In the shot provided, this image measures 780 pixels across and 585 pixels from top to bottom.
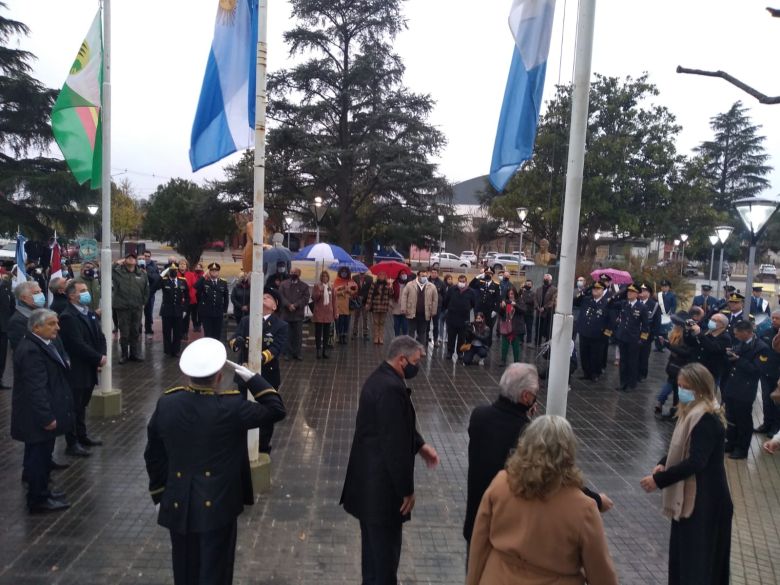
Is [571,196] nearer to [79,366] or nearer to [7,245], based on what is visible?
[79,366]

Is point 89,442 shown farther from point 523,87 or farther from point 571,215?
point 523,87

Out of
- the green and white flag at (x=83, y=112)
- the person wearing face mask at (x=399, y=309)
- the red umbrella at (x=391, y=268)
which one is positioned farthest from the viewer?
the red umbrella at (x=391, y=268)

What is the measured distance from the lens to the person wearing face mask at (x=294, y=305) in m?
12.9

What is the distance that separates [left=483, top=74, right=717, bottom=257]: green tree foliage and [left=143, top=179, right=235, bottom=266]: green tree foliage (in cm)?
1591

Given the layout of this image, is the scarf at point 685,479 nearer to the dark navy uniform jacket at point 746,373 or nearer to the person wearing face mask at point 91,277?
the dark navy uniform jacket at point 746,373

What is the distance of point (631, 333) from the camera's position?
11.2 m

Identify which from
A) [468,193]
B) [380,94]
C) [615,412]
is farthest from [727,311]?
[468,193]

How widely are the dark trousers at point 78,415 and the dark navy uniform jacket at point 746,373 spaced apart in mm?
7923

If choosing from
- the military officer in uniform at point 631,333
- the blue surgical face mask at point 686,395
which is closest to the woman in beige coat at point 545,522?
the blue surgical face mask at point 686,395

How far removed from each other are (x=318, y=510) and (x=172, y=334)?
812 cm

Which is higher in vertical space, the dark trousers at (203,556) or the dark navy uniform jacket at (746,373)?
the dark navy uniform jacket at (746,373)

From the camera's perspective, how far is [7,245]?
42.4 meters

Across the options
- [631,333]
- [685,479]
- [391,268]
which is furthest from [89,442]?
[391,268]

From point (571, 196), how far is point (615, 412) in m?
6.60
